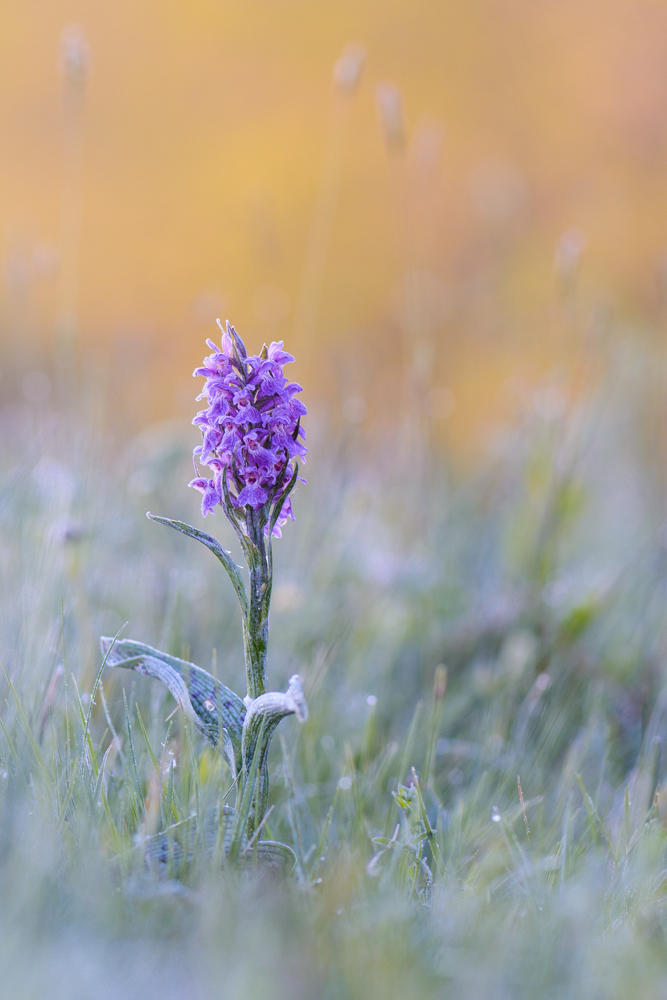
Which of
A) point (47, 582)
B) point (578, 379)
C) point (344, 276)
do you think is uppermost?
point (344, 276)

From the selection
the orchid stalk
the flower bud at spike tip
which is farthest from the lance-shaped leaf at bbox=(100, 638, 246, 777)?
the flower bud at spike tip

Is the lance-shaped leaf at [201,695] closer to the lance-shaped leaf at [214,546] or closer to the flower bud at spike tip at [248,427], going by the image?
the lance-shaped leaf at [214,546]

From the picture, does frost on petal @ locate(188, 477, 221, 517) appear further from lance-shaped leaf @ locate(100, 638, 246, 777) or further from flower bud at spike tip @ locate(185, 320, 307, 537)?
lance-shaped leaf @ locate(100, 638, 246, 777)

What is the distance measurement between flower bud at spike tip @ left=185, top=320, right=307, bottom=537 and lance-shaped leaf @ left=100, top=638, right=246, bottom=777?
0.84 ft

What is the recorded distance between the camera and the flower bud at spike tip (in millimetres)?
1129

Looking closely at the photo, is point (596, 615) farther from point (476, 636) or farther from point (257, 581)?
point (257, 581)

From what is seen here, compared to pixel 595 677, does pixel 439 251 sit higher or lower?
higher

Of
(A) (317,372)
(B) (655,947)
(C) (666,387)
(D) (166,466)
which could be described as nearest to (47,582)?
(D) (166,466)

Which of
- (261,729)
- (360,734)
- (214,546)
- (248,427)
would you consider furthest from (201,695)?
(360,734)

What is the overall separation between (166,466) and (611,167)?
6.81 m

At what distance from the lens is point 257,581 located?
1166 millimetres

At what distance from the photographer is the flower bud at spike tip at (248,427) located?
3.70ft

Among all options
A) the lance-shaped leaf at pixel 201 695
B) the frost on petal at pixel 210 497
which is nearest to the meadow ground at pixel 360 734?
the lance-shaped leaf at pixel 201 695

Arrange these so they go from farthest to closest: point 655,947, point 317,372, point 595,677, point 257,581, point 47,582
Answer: point 317,372 → point 595,677 → point 47,582 → point 257,581 → point 655,947
